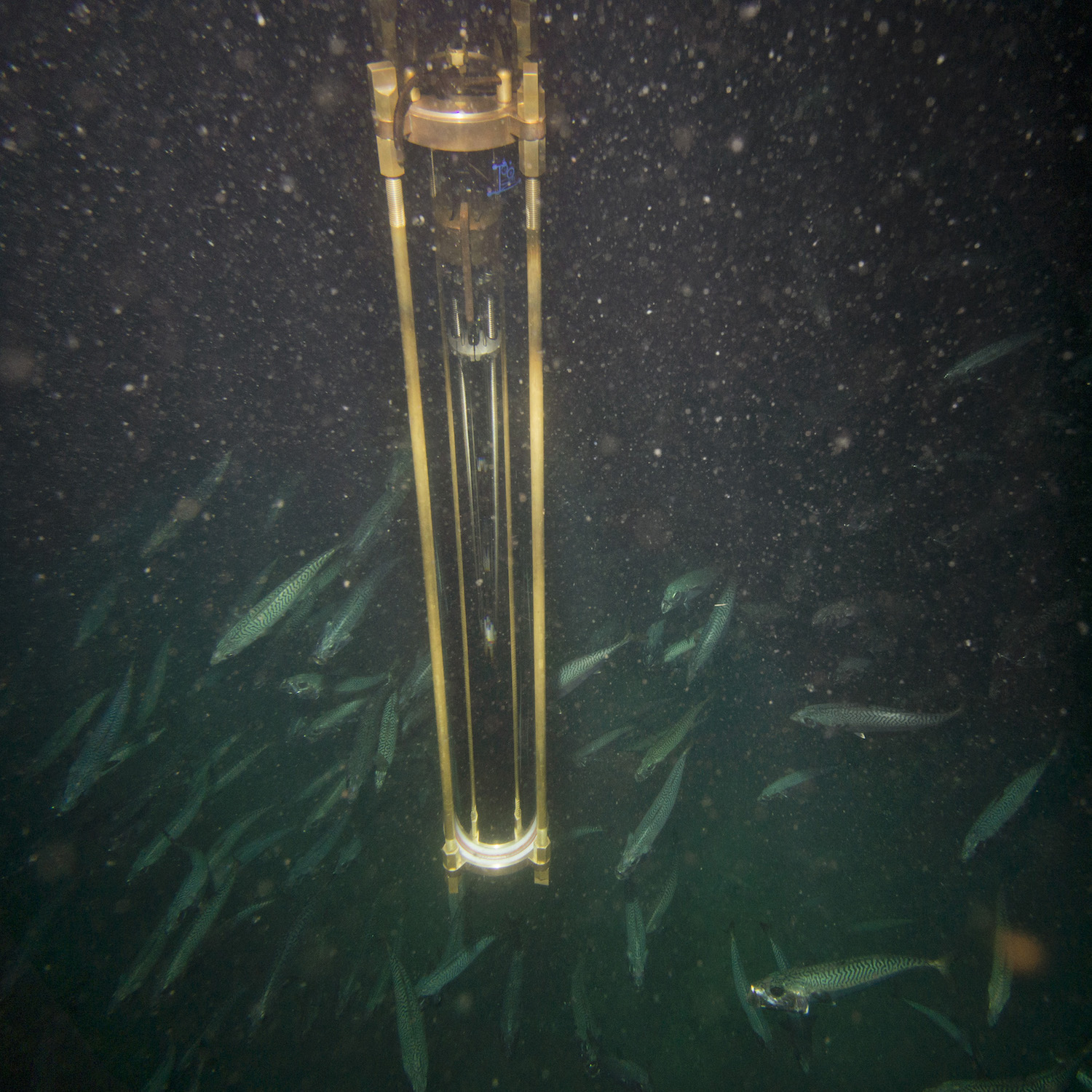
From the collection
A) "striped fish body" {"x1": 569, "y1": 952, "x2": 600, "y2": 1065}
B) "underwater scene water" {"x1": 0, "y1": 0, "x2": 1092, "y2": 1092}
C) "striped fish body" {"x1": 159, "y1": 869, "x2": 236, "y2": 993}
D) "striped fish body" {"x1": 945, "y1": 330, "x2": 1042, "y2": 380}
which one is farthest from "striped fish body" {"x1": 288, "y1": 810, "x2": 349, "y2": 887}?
"striped fish body" {"x1": 945, "y1": 330, "x2": 1042, "y2": 380}

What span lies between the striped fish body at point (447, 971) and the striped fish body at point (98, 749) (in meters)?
1.81

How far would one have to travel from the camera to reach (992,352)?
193 centimetres

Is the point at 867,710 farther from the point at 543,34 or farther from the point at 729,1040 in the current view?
the point at 543,34

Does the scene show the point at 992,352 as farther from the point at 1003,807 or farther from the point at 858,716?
the point at 1003,807

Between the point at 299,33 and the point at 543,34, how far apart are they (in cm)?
82

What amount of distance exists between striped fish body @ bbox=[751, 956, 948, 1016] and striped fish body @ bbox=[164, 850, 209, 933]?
8.56 ft

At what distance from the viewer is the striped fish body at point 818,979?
91.4 inches

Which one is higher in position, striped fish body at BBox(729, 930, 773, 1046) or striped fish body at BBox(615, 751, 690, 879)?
striped fish body at BBox(615, 751, 690, 879)

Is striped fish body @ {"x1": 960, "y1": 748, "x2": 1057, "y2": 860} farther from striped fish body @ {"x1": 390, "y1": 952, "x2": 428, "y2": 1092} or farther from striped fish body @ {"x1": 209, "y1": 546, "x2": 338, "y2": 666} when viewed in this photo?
striped fish body @ {"x1": 209, "y1": 546, "x2": 338, "y2": 666}

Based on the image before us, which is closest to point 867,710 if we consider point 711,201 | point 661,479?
point 661,479

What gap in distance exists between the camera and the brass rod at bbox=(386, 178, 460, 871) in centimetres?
97

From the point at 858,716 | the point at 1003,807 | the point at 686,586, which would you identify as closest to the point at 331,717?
the point at 686,586

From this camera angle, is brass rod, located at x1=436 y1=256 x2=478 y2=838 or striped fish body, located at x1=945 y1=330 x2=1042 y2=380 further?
striped fish body, located at x1=945 y1=330 x2=1042 y2=380

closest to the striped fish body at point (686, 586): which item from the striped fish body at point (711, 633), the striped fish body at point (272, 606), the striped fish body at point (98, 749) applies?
the striped fish body at point (711, 633)
